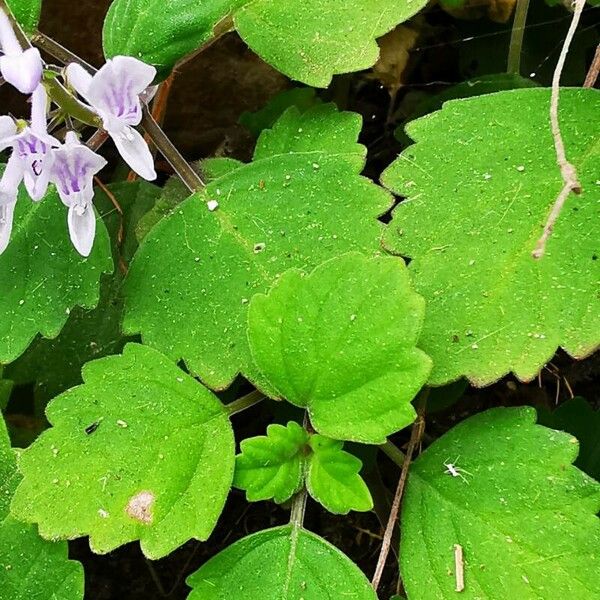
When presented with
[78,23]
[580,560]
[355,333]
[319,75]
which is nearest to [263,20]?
[319,75]

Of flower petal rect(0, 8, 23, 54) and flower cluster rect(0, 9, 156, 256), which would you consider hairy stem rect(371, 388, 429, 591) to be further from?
flower petal rect(0, 8, 23, 54)

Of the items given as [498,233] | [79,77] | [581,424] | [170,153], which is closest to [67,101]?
[79,77]

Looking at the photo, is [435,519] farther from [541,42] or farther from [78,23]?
[78,23]

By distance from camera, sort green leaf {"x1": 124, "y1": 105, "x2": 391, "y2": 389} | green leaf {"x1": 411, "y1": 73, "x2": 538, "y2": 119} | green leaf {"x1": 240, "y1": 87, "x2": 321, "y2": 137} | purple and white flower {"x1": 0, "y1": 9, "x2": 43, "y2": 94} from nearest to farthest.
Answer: purple and white flower {"x1": 0, "y1": 9, "x2": 43, "y2": 94} < green leaf {"x1": 124, "y1": 105, "x2": 391, "y2": 389} < green leaf {"x1": 411, "y1": 73, "x2": 538, "y2": 119} < green leaf {"x1": 240, "y1": 87, "x2": 321, "y2": 137}

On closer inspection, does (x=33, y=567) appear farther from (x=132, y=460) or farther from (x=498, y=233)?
(x=498, y=233)

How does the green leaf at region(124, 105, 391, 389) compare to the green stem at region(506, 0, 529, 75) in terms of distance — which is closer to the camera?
the green leaf at region(124, 105, 391, 389)

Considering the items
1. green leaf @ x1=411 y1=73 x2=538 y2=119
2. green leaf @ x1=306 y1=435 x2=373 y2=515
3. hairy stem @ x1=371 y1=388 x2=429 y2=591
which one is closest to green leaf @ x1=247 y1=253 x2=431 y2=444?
green leaf @ x1=306 y1=435 x2=373 y2=515
